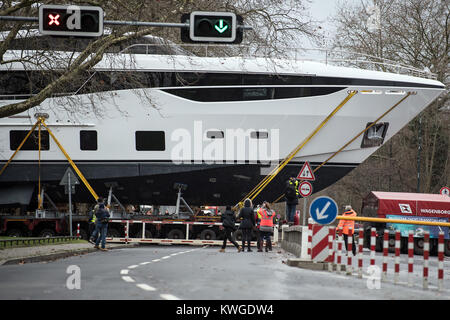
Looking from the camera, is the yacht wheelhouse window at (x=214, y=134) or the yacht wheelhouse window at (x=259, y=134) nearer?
the yacht wheelhouse window at (x=214, y=134)

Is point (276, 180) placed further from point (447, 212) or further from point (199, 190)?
point (447, 212)

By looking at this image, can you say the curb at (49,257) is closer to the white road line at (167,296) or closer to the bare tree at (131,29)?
the bare tree at (131,29)

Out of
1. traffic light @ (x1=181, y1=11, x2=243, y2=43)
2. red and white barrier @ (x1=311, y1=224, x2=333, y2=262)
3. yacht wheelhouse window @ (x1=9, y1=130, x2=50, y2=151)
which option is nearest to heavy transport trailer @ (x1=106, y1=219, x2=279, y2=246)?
yacht wheelhouse window @ (x1=9, y1=130, x2=50, y2=151)

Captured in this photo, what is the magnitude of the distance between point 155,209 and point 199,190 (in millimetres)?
2616

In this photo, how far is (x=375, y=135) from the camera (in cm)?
2994

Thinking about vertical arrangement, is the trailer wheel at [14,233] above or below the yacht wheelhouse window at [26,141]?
below

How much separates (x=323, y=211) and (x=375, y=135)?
15.0 m

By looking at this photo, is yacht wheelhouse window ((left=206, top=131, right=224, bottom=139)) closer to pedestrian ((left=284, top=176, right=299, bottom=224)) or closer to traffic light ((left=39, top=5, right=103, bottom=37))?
pedestrian ((left=284, top=176, right=299, bottom=224))

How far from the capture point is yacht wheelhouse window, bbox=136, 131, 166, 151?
2816 centimetres

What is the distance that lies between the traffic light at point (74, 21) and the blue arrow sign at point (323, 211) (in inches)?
205

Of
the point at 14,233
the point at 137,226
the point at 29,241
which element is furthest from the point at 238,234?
the point at 29,241

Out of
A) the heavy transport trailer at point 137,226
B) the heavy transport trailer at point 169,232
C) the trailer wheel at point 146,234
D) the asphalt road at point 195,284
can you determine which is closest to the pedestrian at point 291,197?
the heavy transport trailer at point 169,232

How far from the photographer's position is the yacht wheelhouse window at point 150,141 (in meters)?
28.2
